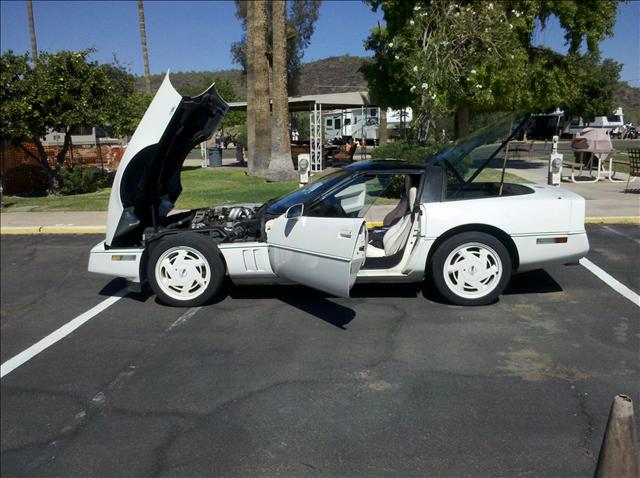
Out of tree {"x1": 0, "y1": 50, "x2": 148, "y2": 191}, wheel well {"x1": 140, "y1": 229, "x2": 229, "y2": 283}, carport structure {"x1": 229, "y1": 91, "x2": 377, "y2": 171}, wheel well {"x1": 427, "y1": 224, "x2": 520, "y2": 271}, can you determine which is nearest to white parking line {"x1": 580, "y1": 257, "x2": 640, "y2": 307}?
wheel well {"x1": 427, "y1": 224, "x2": 520, "y2": 271}

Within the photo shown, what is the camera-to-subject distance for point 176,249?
586cm

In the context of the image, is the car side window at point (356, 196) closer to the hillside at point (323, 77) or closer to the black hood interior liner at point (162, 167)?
the black hood interior liner at point (162, 167)

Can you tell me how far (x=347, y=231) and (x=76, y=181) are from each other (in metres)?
13.0

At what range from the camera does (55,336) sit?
5578 millimetres

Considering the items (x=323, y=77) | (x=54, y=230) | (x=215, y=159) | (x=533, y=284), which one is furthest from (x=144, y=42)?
(x=323, y=77)

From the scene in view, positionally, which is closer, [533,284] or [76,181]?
[533,284]

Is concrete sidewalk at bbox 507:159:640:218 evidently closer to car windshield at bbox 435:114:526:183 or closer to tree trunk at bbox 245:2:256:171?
car windshield at bbox 435:114:526:183

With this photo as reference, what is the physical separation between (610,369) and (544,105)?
1448 centimetres

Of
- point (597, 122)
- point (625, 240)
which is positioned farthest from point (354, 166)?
point (597, 122)

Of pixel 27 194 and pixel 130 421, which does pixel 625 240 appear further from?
pixel 27 194

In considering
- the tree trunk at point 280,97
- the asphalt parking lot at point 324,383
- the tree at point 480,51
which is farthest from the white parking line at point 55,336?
the tree trunk at point 280,97

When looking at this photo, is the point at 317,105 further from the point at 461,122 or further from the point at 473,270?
the point at 473,270

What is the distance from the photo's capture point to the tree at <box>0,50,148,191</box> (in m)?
14.6

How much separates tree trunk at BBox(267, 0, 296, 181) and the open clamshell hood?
9890mm
